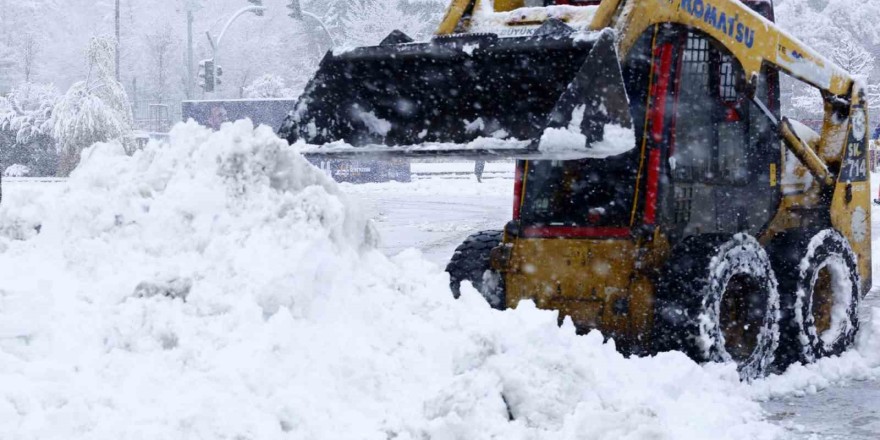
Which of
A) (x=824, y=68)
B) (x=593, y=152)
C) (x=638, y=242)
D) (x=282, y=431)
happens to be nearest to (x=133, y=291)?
(x=282, y=431)

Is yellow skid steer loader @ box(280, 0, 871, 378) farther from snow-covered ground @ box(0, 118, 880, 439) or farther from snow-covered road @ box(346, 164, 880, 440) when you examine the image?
snow-covered ground @ box(0, 118, 880, 439)

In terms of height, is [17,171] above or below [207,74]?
below

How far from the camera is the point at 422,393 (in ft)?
13.9

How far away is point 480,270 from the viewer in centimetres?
674

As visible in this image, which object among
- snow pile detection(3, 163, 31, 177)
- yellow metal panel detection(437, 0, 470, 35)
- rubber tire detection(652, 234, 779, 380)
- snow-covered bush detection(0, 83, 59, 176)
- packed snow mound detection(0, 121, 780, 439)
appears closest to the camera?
packed snow mound detection(0, 121, 780, 439)

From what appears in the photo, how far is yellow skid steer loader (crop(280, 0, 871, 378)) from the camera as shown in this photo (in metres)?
5.62

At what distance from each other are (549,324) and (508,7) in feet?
8.64

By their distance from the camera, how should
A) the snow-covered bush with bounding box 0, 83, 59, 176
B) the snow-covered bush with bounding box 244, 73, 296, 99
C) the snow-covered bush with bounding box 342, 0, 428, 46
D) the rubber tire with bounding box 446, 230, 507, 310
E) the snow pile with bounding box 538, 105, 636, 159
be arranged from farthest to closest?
the snow-covered bush with bounding box 244, 73, 296, 99 → the snow-covered bush with bounding box 342, 0, 428, 46 → the snow-covered bush with bounding box 0, 83, 59, 176 → the rubber tire with bounding box 446, 230, 507, 310 → the snow pile with bounding box 538, 105, 636, 159

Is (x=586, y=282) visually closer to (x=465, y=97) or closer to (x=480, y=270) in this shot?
(x=480, y=270)

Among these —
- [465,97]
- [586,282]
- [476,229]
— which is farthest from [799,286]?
[476,229]

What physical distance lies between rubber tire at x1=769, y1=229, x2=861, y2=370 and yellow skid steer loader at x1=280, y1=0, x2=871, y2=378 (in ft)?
0.05

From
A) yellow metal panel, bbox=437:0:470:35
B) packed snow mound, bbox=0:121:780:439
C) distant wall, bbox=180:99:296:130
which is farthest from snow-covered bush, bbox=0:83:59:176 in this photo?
packed snow mound, bbox=0:121:780:439

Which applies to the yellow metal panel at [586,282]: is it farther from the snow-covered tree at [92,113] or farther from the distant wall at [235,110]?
the snow-covered tree at [92,113]

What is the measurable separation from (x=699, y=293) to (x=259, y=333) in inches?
101
